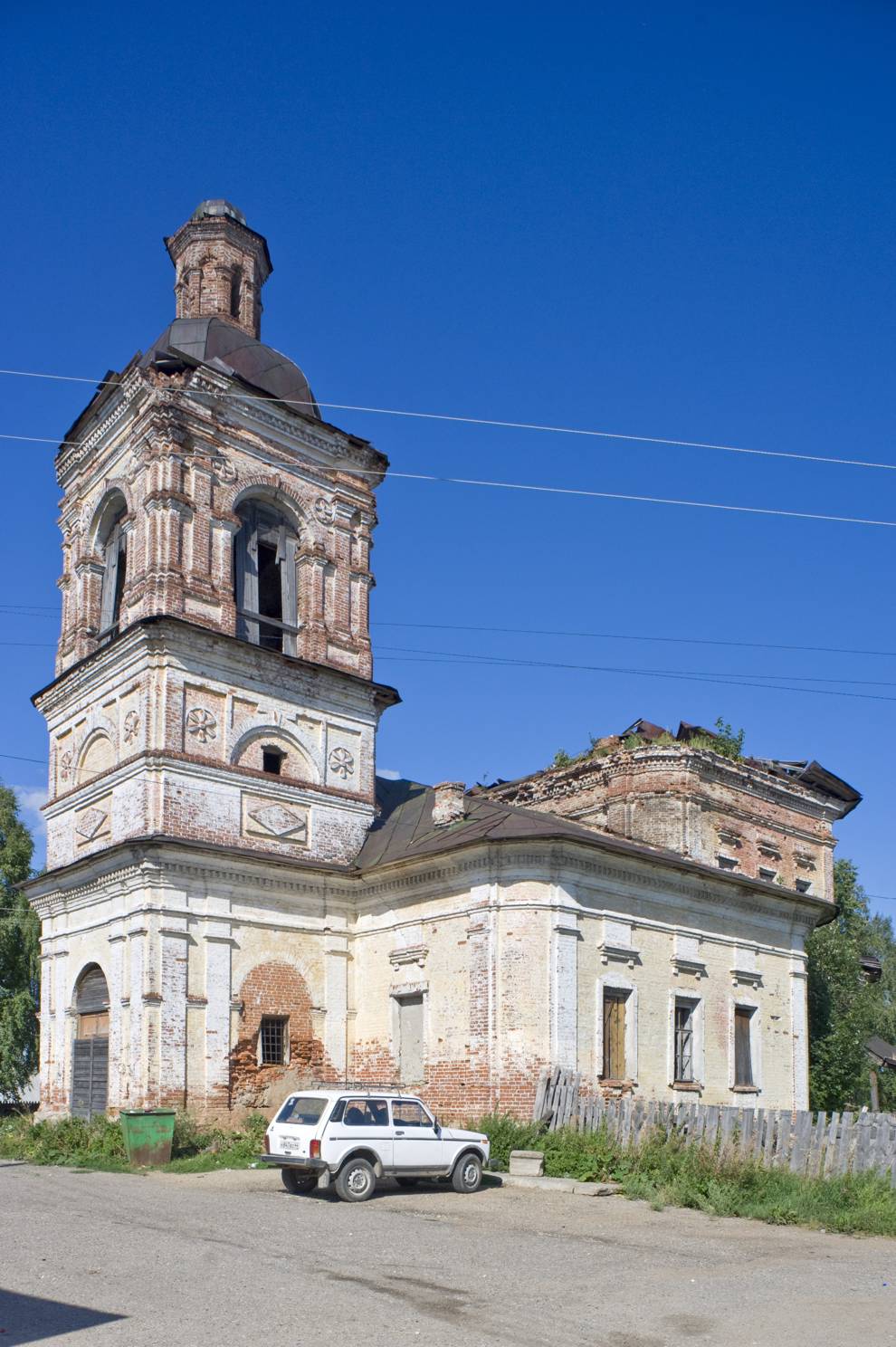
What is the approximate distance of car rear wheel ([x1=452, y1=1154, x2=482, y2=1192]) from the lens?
55.8ft

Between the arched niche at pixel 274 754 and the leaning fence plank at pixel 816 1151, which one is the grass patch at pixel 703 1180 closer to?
the leaning fence plank at pixel 816 1151

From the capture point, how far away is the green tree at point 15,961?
36.0 m

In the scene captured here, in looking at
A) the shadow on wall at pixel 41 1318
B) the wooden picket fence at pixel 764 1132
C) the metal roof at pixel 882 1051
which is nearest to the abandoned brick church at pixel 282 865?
the wooden picket fence at pixel 764 1132

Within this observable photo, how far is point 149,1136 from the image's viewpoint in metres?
19.9

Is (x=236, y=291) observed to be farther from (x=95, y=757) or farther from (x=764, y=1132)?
(x=764, y=1132)

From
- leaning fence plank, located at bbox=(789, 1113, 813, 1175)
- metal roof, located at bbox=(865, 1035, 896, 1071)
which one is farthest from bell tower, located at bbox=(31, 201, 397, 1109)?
metal roof, located at bbox=(865, 1035, 896, 1071)

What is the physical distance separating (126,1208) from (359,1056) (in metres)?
9.59

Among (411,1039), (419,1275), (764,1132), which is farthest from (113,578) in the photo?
(419,1275)

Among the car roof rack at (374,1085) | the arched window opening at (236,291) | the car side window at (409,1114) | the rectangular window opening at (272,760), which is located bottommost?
the car roof rack at (374,1085)

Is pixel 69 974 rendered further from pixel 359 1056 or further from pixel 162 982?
pixel 359 1056

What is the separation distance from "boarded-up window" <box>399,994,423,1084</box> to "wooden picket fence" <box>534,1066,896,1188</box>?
3859 millimetres

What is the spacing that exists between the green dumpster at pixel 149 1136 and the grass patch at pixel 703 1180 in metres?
5.13

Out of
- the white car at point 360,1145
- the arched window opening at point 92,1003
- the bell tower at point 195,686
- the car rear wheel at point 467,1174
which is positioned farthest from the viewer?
the arched window opening at point 92,1003

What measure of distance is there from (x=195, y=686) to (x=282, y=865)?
152 inches
